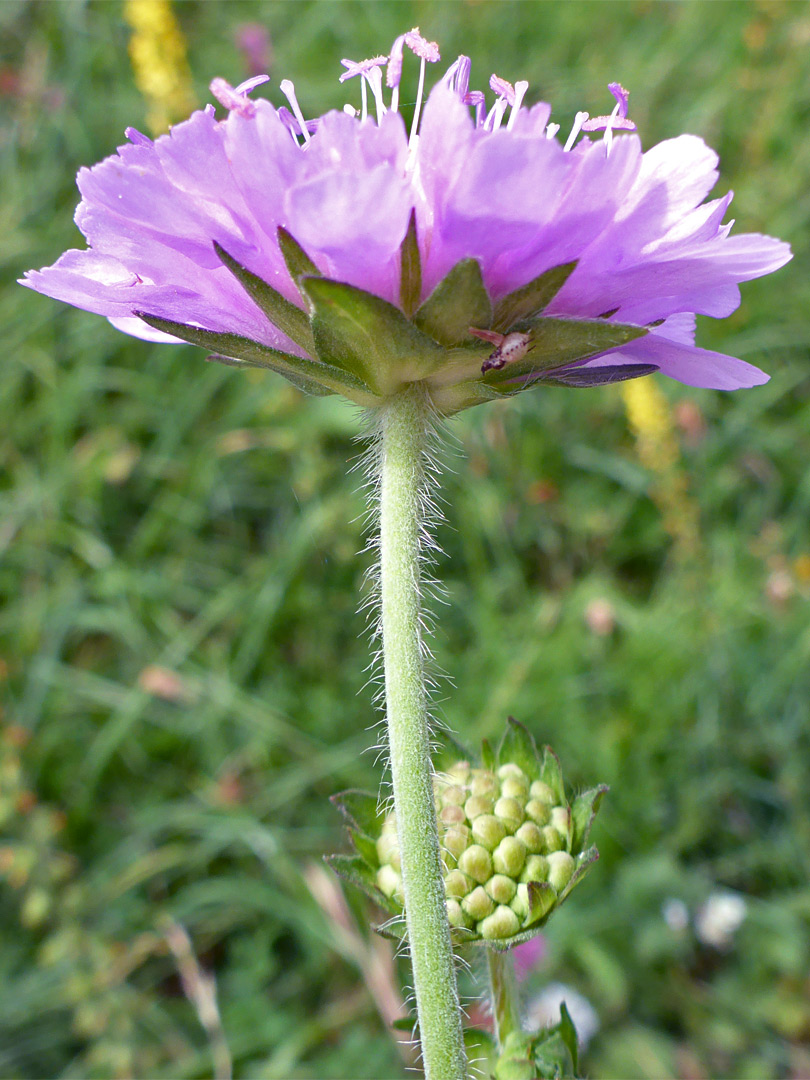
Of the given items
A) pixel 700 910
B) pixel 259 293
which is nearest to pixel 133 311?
pixel 259 293

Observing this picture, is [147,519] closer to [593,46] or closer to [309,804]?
[309,804]

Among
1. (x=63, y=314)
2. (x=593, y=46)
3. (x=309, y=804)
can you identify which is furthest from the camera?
(x=593, y=46)

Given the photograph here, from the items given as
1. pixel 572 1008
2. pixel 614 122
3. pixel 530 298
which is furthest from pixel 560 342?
pixel 572 1008

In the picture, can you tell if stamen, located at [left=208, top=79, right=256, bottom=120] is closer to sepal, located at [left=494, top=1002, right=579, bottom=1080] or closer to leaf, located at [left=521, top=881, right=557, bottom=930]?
leaf, located at [left=521, top=881, right=557, bottom=930]

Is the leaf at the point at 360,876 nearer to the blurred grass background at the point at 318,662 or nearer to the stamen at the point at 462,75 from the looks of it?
the stamen at the point at 462,75

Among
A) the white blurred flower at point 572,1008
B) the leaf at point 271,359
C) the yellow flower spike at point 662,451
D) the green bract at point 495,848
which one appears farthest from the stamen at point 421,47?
the white blurred flower at point 572,1008

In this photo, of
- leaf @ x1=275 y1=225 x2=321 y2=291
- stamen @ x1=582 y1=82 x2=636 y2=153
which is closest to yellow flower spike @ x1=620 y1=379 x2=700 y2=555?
stamen @ x1=582 y1=82 x2=636 y2=153

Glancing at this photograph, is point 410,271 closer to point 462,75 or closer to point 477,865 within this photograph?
point 462,75
